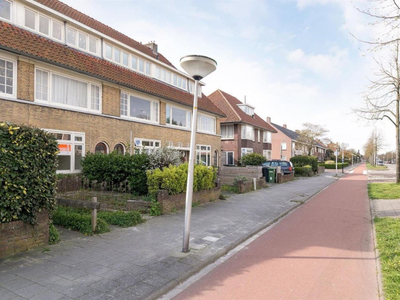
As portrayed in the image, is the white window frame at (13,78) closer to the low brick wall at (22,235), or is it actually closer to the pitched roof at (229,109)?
the low brick wall at (22,235)

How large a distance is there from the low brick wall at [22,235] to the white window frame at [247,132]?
26.8 metres

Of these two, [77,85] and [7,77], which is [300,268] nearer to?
[7,77]

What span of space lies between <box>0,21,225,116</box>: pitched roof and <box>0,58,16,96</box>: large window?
2.01 ft

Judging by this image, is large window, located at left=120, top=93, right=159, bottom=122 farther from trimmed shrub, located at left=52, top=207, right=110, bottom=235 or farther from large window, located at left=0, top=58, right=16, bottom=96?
trimmed shrub, located at left=52, top=207, right=110, bottom=235

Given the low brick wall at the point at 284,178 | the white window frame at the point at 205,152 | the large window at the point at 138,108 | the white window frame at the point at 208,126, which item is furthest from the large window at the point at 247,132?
the large window at the point at 138,108

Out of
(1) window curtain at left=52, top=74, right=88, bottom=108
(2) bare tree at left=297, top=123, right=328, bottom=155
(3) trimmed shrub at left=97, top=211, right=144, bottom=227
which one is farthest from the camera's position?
(2) bare tree at left=297, top=123, right=328, bottom=155

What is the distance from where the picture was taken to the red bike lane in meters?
4.12

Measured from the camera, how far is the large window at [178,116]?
19438 millimetres

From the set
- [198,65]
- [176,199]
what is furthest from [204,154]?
[198,65]

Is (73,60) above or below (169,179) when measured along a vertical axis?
above

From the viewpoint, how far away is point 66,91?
42.1 feet

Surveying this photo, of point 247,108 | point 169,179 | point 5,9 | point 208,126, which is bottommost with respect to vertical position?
point 169,179

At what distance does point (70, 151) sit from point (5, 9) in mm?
6147

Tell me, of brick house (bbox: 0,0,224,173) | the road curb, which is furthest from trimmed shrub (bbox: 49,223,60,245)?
brick house (bbox: 0,0,224,173)
